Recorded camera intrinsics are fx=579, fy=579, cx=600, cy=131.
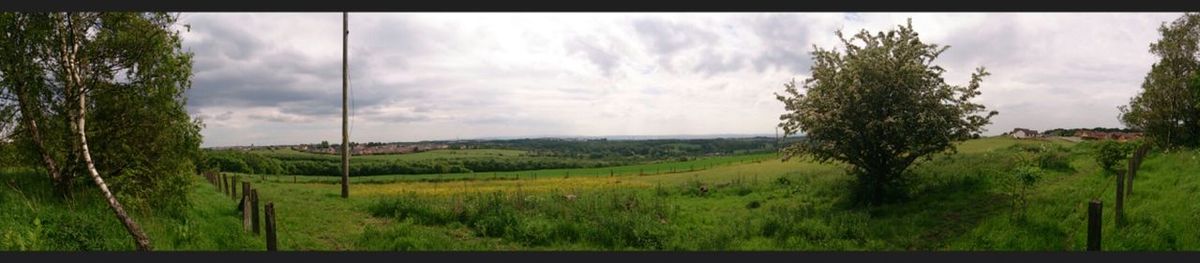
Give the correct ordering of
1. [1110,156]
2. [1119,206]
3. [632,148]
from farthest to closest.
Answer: [632,148] → [1110,156] → [1119,206]

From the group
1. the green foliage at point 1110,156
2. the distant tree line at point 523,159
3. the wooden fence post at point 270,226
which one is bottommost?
the distant tree line at point 523,159

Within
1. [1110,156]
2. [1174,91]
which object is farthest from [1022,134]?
[1110,156]

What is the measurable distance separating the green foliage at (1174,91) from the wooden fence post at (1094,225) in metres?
27.7

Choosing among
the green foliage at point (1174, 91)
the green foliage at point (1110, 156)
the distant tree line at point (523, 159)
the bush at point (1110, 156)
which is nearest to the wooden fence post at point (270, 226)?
the green foliage at point (1110, 156)

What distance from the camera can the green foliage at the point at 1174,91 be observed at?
29.4 meters

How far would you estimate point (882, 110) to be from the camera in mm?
16141

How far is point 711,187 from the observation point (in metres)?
24.4

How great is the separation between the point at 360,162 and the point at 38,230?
54308 millimetres

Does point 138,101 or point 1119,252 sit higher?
point 138,101

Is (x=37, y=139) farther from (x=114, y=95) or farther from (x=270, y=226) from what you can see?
(x=270, y=226)

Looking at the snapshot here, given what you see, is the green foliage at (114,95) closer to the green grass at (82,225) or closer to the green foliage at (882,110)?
the green grass at (82,225)

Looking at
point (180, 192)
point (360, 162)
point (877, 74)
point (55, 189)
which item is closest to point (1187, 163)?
point (877, 74)

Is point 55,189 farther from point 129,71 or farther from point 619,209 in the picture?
point 619,209

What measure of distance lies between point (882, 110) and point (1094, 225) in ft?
23.2
